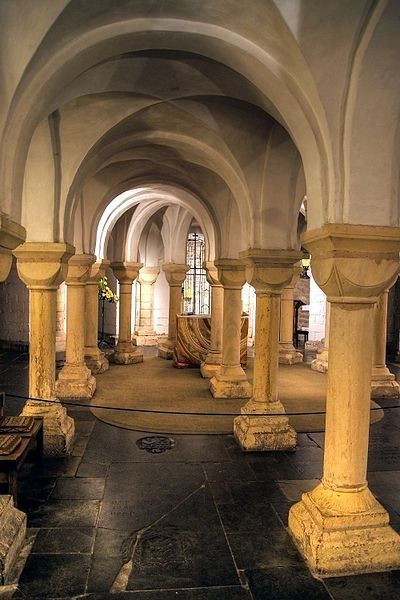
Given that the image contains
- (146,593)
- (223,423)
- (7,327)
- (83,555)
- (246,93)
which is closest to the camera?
(146,593)

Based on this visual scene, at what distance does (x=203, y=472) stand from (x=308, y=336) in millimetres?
10848

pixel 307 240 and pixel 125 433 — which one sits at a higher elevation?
pixel 307 240

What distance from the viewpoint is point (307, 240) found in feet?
12.5

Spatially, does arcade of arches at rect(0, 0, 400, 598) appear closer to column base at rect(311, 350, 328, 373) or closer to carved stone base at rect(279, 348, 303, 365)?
column base at rect(311, 350, 328, 373)

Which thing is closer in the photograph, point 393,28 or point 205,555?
point 393,28

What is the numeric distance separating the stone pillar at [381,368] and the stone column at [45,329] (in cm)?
570

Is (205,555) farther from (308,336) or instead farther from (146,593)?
(308,336)

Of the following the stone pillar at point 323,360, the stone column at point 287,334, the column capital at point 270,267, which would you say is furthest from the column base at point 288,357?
the column capital at point 270,267

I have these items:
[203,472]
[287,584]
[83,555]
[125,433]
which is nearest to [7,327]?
[125,433]

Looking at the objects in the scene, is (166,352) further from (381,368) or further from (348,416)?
(348,416)

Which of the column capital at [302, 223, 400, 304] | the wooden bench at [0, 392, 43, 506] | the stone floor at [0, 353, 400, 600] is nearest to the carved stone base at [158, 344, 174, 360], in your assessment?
the stone floor at [0, 353, 400, 600]

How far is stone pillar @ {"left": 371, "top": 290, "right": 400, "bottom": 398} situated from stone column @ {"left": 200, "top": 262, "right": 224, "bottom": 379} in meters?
3.04

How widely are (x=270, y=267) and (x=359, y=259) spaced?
229 centimetres

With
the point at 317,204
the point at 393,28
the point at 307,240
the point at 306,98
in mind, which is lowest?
the point at 307,240
